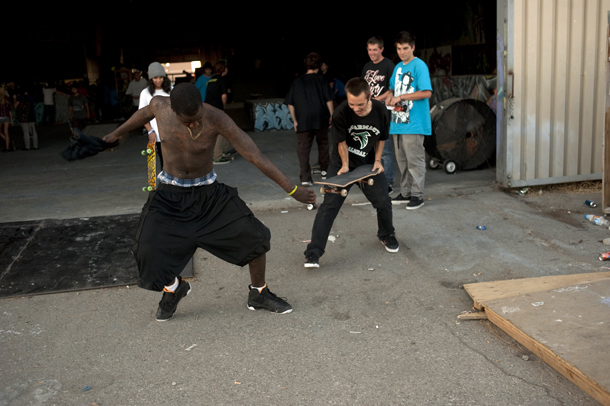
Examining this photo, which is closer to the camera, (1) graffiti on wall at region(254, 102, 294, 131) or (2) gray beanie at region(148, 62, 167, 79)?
(2) gray beanie at region(148, 62, 167, 79)

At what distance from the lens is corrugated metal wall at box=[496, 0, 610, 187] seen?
269 inches

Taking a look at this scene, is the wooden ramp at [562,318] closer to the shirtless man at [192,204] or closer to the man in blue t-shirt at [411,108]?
the shirtless man at [192,204]

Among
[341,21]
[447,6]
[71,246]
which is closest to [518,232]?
[71,246]

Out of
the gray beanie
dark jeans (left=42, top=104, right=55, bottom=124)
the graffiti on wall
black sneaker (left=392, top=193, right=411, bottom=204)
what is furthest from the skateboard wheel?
dark jeans (left=42, top=104, right=55, bottom=124)

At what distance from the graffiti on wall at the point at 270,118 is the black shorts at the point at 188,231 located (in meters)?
11.4

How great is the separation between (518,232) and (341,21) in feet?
59.7

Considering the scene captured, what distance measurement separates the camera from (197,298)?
446 centimetres

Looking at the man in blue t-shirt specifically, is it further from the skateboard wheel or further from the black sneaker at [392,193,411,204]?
the skateboard wheel

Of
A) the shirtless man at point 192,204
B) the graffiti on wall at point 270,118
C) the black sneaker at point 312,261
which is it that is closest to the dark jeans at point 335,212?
the black sneaker at point 312,261

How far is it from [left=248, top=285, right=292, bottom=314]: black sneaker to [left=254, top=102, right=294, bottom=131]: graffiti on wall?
445 inches

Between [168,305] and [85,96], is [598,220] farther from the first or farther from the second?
[85,96]

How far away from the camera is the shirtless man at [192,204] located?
3.77 metres

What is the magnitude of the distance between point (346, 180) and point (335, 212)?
0.35m

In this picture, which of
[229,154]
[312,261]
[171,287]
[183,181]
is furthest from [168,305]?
[229,154]
